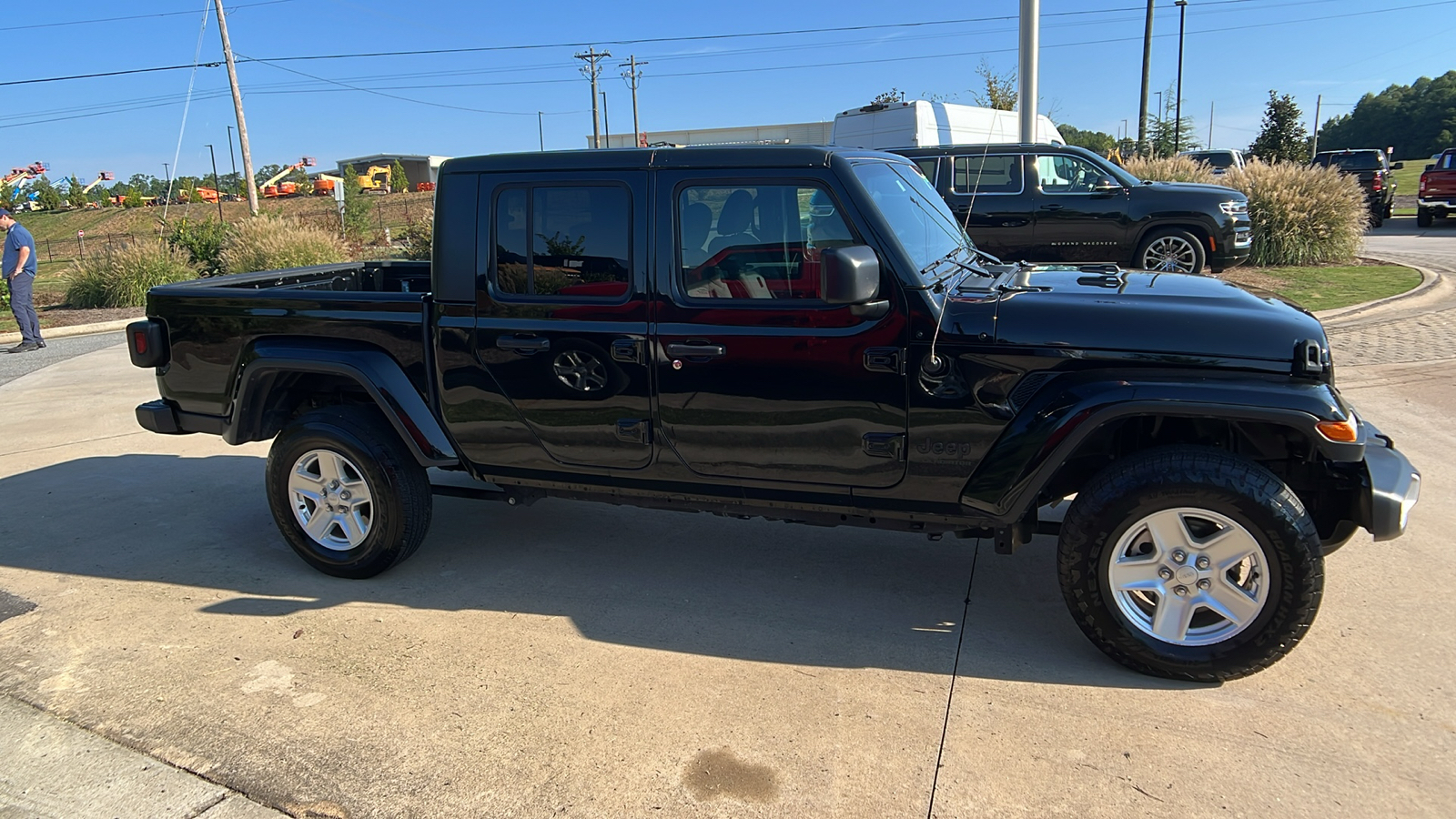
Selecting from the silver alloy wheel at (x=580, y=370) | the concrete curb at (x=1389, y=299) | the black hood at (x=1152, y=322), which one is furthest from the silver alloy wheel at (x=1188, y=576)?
the concrete curb at (x=1389, y=299)

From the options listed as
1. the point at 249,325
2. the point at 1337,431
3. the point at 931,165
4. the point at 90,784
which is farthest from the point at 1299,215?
the point at 90,784

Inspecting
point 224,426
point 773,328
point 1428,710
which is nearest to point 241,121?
point 224,426

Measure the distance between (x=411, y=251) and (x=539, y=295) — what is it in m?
13.9

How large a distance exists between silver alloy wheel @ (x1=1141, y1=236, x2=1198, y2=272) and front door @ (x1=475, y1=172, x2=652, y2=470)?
9.14 meters

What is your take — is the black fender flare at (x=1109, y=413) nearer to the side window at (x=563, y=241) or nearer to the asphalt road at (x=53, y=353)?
the side window at (x=563, y=241)

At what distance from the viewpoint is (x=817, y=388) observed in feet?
12.0

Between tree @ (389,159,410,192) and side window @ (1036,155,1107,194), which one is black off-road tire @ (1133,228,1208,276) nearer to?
side window @ (1036,155,1107,194)

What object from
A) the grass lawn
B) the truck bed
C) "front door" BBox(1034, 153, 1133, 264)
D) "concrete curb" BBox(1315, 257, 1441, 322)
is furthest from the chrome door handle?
the grass lawn

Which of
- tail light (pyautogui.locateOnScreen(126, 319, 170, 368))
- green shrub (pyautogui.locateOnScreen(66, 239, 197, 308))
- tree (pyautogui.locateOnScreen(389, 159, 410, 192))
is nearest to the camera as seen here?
tail light (pyautogui.locateOnScreen(126, 319, 170, 368))

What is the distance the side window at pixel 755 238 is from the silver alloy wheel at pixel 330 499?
189 cm

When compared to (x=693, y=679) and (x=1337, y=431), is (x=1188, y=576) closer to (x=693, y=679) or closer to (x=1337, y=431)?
(x=1337, y=431)

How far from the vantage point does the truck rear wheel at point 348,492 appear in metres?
4.36

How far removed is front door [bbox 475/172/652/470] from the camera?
3.89 metres

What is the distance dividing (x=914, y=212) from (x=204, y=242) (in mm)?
18240
